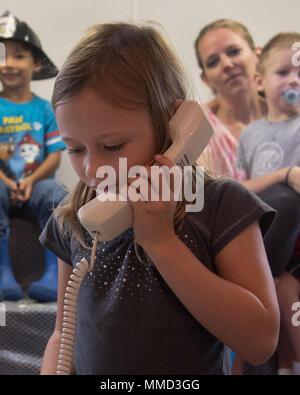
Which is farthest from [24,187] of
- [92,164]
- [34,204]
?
[92,164]

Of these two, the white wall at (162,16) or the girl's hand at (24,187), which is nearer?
the white wall at (162,16)

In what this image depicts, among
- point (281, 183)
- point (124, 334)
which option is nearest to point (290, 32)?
point (281, 183)

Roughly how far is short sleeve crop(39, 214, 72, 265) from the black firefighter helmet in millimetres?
649

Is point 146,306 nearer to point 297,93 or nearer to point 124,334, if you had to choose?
point 124,334

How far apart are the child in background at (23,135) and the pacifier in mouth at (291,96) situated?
1.89 feet

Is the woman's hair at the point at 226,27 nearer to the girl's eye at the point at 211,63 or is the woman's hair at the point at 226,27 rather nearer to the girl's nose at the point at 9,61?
the girl's eye at the point at 211,63

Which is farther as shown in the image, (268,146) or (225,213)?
(268,146)

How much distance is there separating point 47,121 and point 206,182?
807 millimetres

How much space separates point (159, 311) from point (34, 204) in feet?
2.53

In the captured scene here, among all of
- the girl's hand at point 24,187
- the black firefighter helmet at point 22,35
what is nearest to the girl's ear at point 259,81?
the black firefighter helmet at point 22,35

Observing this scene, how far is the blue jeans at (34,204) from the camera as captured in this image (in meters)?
1.22

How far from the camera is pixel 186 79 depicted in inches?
24.4

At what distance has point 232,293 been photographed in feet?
1.60

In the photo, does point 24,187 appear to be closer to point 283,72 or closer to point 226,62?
point 226,62
